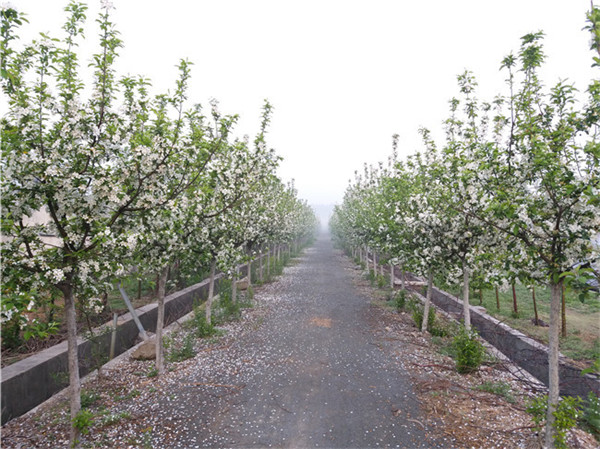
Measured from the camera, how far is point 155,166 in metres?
5.24

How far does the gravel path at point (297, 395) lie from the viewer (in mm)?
5398

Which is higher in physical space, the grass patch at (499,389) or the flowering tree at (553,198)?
the flowering tree at (553,198)

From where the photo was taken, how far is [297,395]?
6746 millimetres

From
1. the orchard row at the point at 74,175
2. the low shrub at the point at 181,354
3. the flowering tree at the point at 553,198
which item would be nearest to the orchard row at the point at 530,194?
the flowering tree at the point at 553,198

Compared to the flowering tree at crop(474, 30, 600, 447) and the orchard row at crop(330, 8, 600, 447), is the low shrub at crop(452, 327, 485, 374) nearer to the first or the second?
the orchard row at crop(330, 8, 600, 447)

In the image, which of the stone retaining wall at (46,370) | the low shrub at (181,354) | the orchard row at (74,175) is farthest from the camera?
the low shrub at (181,354)

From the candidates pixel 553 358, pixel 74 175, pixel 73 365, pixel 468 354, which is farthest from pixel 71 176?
pixel 468 354

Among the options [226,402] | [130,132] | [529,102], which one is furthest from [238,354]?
[529,102]

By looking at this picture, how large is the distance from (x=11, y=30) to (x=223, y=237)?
6.29 metres

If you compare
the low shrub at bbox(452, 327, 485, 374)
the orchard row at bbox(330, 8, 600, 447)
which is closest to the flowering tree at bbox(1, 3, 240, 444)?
the orchard row at bbox(330, 8, 600, 447)

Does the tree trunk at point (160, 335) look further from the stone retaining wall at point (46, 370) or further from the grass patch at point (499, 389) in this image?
the grass patch at point (499, 389)

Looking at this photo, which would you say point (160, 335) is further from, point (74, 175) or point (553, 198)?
point (553, 198)

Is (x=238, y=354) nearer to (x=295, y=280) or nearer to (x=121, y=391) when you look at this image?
(x=121, y=391)

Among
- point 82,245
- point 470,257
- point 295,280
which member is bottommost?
point 295,280
